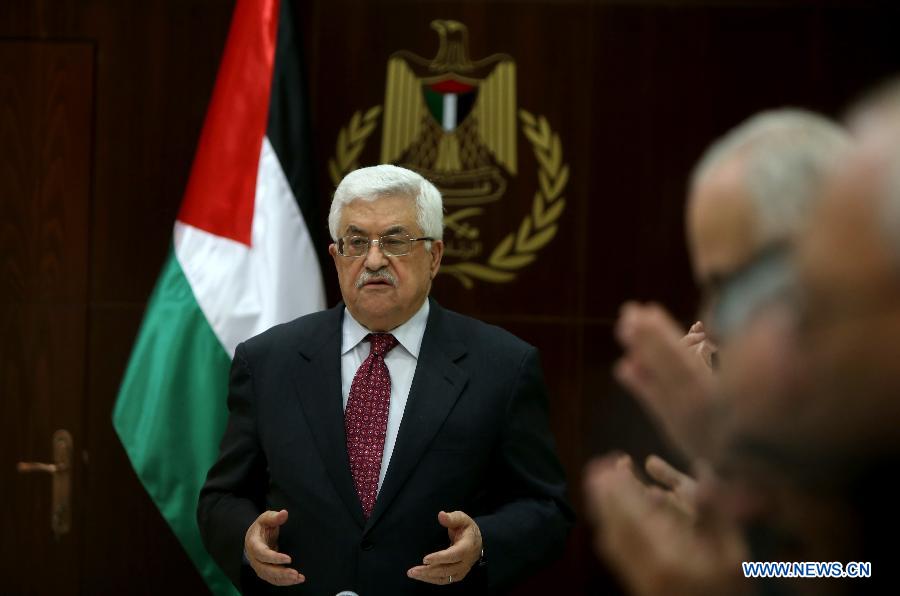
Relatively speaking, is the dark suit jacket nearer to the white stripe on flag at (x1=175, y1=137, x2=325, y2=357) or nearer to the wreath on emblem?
the white stripe on flag at (x1=175, y1=137, x2=325, y2=357)

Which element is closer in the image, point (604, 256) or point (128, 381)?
point (128, 381)

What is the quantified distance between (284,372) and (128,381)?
1.33 metres

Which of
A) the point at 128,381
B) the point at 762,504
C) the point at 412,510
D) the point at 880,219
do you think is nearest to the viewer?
the point at 880,219

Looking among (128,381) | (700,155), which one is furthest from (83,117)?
(700,155)

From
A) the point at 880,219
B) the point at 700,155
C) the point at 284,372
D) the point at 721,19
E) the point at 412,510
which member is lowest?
the point at 412,510

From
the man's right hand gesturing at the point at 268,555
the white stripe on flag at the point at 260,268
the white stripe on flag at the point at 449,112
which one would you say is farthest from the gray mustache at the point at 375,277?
the white stripe on flag at the point at 449,112

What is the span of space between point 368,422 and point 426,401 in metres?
0.15

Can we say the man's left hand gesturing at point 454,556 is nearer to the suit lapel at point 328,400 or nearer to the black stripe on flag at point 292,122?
the suit lapel at point 328,400

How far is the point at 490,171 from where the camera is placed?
4305 millimetres

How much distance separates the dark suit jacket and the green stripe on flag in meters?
1.06

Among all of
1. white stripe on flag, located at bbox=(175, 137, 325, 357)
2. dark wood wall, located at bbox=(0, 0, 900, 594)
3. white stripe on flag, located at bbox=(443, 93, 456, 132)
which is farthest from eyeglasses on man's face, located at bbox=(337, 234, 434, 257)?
white stripe on flag, located at bbox=(443, 93, 456, 132)

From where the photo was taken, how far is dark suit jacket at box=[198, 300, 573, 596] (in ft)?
8.16

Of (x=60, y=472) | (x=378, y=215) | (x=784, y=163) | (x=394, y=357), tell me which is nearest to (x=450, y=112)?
(x=378, y=215)

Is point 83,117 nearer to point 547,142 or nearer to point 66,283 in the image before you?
point 66,283
